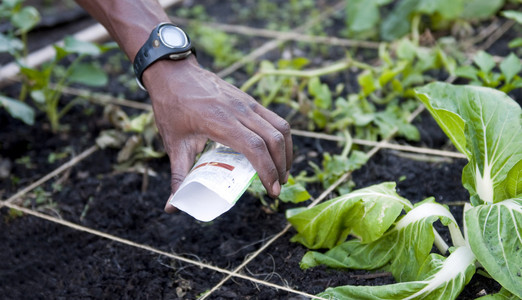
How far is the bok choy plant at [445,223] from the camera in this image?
141 cm

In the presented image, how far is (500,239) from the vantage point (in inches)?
55.1

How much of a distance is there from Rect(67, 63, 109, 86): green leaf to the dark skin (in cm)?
87

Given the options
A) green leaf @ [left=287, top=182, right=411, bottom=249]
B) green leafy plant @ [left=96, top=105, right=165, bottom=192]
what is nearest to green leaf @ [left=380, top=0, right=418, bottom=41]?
green leafy plant @ [left=96, top=105, right=165, bottom=192]

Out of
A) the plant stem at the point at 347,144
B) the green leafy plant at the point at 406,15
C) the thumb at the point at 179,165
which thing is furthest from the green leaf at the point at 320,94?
the thumb at the point at 179,165

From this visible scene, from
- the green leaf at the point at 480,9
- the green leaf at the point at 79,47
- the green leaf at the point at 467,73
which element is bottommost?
the green leaf at the point at 480,9

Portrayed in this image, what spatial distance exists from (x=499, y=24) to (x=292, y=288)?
2347 millimetres

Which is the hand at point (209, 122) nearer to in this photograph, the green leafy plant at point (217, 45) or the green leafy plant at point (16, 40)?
the green leafy plant at point (16, 40)

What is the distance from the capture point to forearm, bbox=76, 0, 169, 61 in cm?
178

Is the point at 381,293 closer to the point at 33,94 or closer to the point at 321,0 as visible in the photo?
the point at 33,94

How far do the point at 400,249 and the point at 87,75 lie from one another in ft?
5.57

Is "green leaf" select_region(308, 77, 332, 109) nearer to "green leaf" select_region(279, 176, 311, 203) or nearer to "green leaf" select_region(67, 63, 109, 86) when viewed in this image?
"green leaf" select_region(279, 176, 311, 203)

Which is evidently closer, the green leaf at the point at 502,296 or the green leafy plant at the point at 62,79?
the green leaf at the point at 502,296

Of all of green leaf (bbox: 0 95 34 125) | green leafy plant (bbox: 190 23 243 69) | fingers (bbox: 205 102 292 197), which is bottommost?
green leafy plant (bbox: 190 23 243 69)

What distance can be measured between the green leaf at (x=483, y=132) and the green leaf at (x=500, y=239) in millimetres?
138
